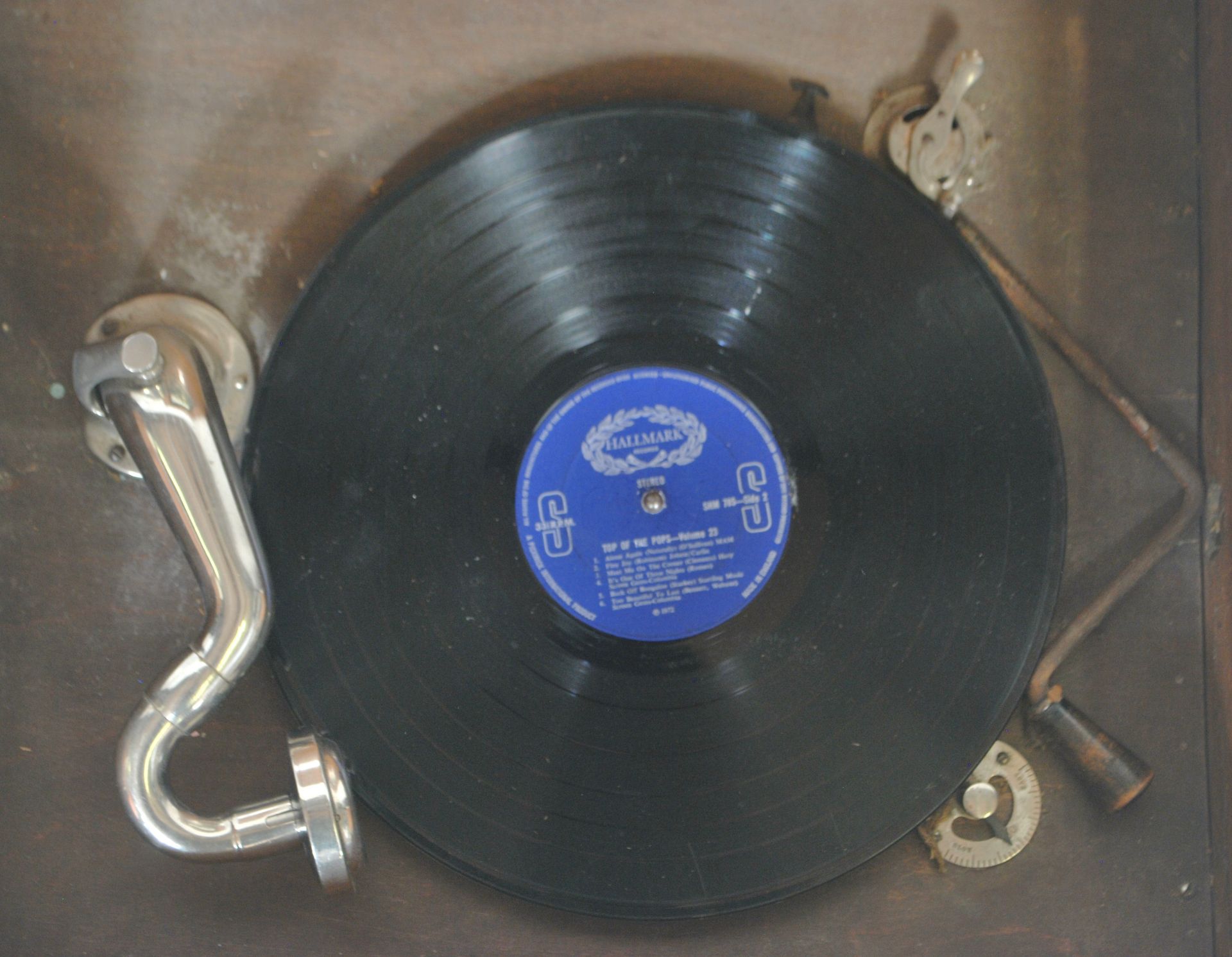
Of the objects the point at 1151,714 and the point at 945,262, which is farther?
the point at 1151,714

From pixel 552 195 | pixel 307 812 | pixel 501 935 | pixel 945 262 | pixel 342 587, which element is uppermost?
pixel 552 195

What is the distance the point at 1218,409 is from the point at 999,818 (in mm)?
446

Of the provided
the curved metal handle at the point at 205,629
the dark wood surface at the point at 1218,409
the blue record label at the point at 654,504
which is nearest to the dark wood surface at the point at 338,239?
the dark wood surface at the point at 1218,409

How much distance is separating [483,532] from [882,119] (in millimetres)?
512

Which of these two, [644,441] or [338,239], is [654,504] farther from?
[338,239]

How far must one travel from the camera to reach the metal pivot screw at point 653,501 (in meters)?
0.82

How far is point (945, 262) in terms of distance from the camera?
79 cm

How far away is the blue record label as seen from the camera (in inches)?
32.0

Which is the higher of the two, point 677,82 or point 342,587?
point 677,82

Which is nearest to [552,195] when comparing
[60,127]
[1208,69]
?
[60,127]

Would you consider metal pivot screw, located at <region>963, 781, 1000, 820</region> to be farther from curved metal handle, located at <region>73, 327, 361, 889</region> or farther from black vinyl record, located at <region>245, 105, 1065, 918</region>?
curved metal handle, located at <region>73, 327, 361, 889</region>

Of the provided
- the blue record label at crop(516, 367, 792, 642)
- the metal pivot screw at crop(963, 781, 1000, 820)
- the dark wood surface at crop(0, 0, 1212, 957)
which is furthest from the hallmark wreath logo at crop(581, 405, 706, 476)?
the metal pivot screw at crop(963, 781, 1000, 820)

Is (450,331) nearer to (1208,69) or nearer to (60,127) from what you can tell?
(60,127)

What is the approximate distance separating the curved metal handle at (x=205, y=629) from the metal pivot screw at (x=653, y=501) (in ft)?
1.05
